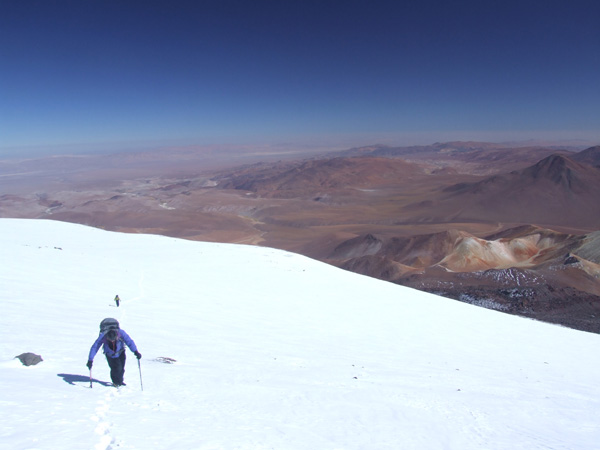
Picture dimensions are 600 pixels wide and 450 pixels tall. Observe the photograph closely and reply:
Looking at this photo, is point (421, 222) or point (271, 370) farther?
point (421, 222)

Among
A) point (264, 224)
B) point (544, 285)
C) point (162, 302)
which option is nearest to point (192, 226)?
point (264, 224)

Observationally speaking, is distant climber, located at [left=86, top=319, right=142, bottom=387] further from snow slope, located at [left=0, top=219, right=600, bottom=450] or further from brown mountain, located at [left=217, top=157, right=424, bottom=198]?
brown mountain, located at [left=217, top=157, right=424, bottom=198]

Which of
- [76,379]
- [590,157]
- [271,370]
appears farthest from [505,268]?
[590,157]

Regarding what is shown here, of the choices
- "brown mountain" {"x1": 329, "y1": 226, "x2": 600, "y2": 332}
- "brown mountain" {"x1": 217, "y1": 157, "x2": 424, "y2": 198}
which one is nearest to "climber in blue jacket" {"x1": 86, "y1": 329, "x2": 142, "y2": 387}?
"brown mountain" {"x1": 329, "y1": 226, "x2": 600, "y2": 332}

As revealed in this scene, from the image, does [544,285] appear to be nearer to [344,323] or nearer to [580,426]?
[344,323]

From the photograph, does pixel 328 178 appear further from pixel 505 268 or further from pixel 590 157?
pixel 505 268

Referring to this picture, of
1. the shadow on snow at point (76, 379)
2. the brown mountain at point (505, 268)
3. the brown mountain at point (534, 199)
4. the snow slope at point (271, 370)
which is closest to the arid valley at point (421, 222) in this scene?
the brown mountain at point (505, 268)
